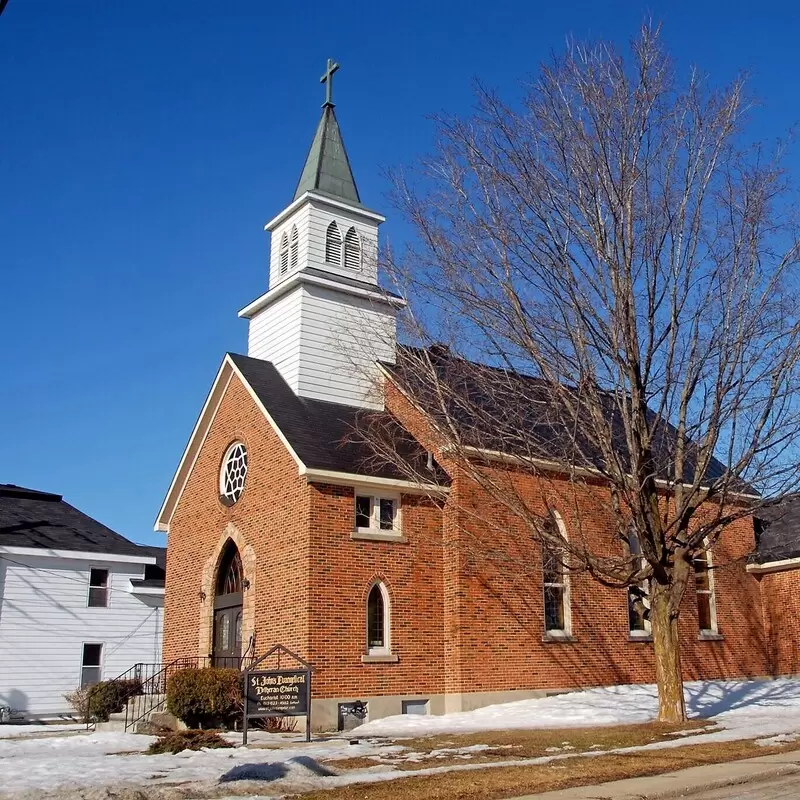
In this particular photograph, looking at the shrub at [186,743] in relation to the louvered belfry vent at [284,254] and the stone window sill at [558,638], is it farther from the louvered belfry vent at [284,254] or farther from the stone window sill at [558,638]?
the louvered belfry vent at [284,254]

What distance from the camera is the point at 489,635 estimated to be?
67.7 feet

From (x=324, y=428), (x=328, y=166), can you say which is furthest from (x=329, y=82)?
(x=324, y=428)

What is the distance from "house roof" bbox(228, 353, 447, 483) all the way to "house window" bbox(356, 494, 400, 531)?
2.24 ft

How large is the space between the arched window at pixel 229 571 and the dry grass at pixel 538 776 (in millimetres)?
10775

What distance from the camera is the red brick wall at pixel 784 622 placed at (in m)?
26.2

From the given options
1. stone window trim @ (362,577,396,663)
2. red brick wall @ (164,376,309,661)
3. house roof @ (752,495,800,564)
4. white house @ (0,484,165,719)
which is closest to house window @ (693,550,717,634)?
house roof @ (752,495,800,564)

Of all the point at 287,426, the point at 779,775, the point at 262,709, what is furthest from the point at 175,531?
the point at 779,775

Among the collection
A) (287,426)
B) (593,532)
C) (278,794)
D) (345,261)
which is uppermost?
(345,261)

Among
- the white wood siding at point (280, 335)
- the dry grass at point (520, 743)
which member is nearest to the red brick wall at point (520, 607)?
the white wood siding at point (280, 335)

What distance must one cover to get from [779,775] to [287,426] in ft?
43.8

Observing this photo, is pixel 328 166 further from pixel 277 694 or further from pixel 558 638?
pixel 277 694

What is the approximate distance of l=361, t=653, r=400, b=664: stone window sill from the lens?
19.4 meters

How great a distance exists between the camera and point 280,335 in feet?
81.5

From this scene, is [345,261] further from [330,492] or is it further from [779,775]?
[779,775]
